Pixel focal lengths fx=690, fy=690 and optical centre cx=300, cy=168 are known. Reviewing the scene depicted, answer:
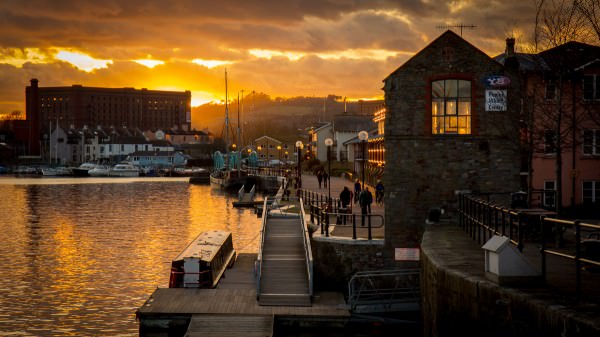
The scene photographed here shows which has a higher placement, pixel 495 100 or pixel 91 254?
pixel 495 100

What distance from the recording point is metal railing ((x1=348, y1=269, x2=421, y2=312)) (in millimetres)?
25500

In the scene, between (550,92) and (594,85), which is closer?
(594,85)

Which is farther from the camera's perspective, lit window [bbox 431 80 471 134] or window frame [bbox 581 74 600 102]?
window frame [bbox 581 74 600 102]

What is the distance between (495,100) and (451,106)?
1.76 m

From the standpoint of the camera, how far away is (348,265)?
28453 millimetres

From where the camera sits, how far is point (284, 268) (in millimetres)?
27656

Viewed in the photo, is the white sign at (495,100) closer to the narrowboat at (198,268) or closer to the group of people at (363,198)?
the group of people at (363,198)

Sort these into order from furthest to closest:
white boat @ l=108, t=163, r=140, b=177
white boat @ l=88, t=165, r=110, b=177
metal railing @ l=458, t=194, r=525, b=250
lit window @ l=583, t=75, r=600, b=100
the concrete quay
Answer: white boat @ l=108, t=163, r=140, b=177 → white boat @ l=88, t=165, r=110, b=177 → lit window @ l=583, t=75, r=600, b=100 → metal railing @ l=458, t=194, r=525, b=250 → the concrete quay

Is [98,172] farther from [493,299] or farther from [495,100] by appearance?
[493,299]

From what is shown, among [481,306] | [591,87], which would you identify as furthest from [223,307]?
[591,87]

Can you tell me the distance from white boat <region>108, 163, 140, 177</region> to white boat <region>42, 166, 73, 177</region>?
12.6 metres

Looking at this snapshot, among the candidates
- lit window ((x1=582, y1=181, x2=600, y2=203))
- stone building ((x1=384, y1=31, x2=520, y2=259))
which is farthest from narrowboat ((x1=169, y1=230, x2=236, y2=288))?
lit window ((x1=582, y1=181, x2=600, y2=203))

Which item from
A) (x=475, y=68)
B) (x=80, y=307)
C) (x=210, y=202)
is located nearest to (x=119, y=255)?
(x=80, y=307)

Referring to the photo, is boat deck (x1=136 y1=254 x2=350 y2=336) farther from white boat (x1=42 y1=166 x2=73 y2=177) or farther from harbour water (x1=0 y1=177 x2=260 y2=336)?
white boat (x1=42 y1=166 x2=73 y2=177)
